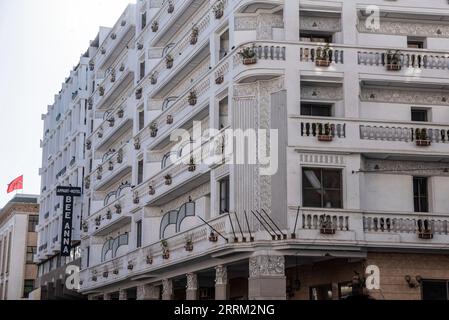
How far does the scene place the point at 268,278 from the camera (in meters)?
29.0

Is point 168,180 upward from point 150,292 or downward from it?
upward

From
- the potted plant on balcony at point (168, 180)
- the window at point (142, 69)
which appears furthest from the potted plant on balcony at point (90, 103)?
the potted plant on balcony at point (168, 180)

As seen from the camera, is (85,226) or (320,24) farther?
(85,226)

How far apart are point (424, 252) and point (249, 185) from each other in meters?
7.03

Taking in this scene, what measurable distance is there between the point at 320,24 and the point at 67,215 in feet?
109

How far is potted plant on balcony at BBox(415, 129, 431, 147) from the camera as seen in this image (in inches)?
1228

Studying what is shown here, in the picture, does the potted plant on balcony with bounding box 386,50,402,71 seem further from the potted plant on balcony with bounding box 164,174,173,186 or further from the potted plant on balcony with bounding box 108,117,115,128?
the potted plant on balcony with bounding box 108,117,115,128

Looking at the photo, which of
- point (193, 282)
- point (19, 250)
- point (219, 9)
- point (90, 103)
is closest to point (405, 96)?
point (219, 9)

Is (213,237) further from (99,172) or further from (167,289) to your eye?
(99,172)

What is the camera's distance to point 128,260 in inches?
1693

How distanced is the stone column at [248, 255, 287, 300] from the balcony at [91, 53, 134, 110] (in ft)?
71.5

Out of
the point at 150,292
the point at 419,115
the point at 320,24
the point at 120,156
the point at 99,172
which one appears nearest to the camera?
the point at 320,24
